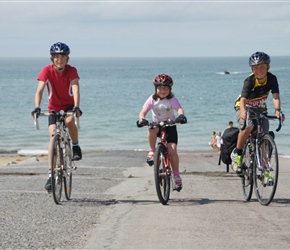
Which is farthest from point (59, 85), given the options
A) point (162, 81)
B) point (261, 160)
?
point (261, 160)

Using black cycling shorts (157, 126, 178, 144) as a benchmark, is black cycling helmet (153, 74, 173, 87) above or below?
above

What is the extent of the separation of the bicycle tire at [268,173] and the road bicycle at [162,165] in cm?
118

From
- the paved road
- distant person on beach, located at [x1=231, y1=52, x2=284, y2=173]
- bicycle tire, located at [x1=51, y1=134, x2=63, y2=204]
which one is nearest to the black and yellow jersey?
distant person on beach, located at [x1=231, y1=52, x2=284, y2=173]

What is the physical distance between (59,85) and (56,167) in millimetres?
1077

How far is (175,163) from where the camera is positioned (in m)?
10.4

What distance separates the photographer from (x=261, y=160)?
33.0 ft

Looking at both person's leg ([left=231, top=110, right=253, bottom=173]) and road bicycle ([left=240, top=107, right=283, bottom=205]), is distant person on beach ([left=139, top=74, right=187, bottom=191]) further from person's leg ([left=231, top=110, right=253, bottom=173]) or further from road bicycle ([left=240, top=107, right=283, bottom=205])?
road bicycle ([left=240, top=107, right=283, bottom=205])

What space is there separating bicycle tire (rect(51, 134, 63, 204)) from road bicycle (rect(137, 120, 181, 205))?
1.08 m

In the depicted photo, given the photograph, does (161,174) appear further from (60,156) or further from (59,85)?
(59,85)

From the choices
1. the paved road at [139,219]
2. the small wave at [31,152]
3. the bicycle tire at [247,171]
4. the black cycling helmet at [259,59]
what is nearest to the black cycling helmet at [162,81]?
the black cycling helmet at [259,59]

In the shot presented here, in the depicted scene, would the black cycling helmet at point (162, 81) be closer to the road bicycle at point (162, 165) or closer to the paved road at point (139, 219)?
the road bicycle at point (162, 165)

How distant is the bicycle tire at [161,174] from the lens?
991cm

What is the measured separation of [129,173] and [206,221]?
26.9ft

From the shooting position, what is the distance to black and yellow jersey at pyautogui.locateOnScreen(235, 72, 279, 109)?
32.9ft
